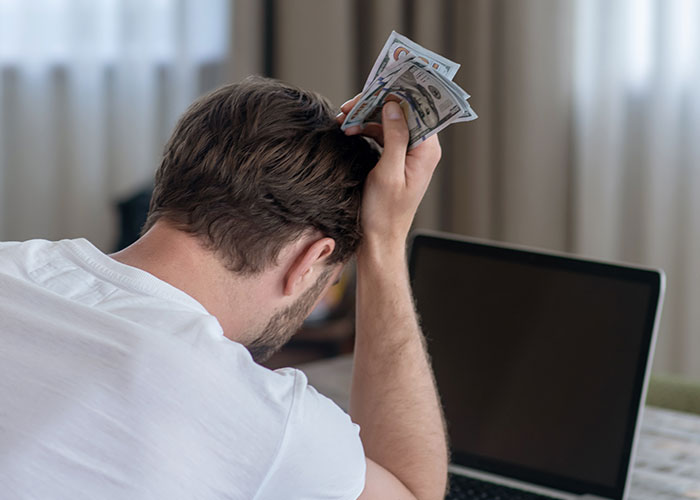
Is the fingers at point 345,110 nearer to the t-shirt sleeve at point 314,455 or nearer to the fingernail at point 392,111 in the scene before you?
the fingernail at point 392,111

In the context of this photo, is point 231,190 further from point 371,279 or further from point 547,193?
point 547,193

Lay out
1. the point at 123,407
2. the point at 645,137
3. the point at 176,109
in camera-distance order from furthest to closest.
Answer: the point at 176,109 < the point at 645,137 < the point at 123,407

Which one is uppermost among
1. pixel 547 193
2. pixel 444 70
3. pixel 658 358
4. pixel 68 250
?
pixel 444 70

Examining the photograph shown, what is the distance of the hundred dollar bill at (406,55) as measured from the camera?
36.5 inches

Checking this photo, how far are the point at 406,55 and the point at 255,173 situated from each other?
0.67 ft

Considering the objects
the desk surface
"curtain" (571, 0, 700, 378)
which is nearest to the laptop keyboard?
the desk surface

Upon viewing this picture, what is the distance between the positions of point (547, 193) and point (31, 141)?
1991 millimetres

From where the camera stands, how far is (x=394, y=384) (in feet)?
3.53

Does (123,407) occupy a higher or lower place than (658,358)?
higher

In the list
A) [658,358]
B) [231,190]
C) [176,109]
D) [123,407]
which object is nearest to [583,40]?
[658,358]

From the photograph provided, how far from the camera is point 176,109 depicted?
11.6 ft

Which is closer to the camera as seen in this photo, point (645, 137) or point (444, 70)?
point (444, 70)

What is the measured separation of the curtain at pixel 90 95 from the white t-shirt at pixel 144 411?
278cm

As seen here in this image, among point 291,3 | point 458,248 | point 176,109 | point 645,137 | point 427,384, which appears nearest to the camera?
point 427,384
